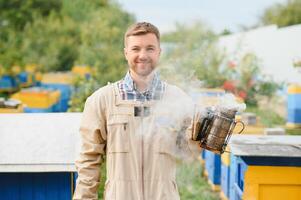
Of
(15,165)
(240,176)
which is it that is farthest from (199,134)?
(240,176)

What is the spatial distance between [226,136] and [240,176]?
1.34 m

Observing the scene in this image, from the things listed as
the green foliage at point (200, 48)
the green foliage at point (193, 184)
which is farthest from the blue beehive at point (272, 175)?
the green foliage at point (200, 48)

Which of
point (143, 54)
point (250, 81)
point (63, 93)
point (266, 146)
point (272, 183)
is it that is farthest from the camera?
point (250, 81)

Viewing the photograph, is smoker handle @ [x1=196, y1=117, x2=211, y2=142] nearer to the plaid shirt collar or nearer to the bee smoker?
the bee smoker

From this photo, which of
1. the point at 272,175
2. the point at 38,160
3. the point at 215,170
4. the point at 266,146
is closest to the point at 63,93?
the point at 215,170

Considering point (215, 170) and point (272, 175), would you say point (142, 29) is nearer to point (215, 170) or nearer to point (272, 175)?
point (272, 175)

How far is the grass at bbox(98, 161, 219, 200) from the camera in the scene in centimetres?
534

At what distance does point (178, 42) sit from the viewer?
46.3 ft

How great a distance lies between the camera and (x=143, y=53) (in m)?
2.19

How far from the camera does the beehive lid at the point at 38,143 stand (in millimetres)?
2859

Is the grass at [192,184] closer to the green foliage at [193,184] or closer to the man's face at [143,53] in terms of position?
the green foliage at [193,184]

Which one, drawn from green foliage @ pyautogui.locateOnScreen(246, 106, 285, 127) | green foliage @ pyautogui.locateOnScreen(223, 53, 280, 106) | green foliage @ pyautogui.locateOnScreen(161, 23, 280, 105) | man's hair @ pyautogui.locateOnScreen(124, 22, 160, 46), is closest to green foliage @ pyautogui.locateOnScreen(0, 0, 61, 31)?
green foliage @ pyautogui.locateOnScreen(161, 23, 280, 105)

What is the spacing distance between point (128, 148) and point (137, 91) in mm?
258

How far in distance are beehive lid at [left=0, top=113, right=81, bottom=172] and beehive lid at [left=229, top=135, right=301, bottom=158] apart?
3.07ft
